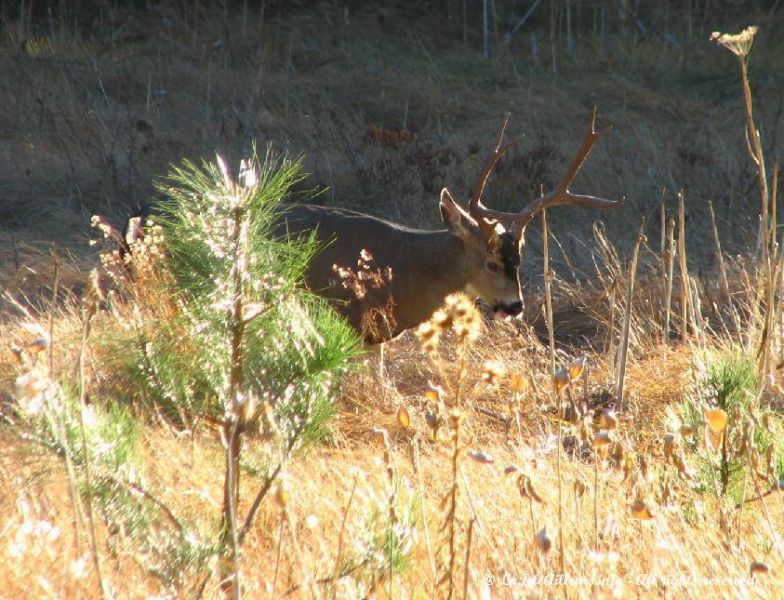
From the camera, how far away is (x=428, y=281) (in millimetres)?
6824

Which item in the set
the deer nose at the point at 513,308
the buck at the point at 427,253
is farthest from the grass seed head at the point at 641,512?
the buck at the point at 427,253

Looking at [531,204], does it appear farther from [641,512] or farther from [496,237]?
[641,512]

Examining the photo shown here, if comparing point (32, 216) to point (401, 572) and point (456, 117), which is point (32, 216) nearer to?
point (456, 117)

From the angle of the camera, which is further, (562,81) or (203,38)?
(203,38)

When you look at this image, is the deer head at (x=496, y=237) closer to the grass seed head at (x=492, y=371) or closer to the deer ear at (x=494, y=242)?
the deer ear at (x=494, y=242)

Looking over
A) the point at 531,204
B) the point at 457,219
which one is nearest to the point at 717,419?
the point at 457,219

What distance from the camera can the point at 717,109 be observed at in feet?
43.6

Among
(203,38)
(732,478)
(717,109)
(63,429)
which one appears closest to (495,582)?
(732,478)

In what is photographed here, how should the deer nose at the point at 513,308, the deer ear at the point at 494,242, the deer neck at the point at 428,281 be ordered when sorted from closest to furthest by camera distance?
the deer nose at the point at 513,308, the deer ear at the point at 494,242, the deer neck at the point at 428,281

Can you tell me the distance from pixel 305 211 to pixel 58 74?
7177 millimetres

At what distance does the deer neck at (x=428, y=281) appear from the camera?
679cm

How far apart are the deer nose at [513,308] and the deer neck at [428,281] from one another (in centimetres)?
42

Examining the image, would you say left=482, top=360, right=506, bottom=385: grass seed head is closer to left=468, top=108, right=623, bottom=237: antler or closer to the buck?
the buck

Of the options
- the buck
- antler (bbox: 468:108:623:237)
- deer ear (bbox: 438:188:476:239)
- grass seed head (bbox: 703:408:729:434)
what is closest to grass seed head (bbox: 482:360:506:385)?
grass seed head (bbox: 703:408:729:434)
